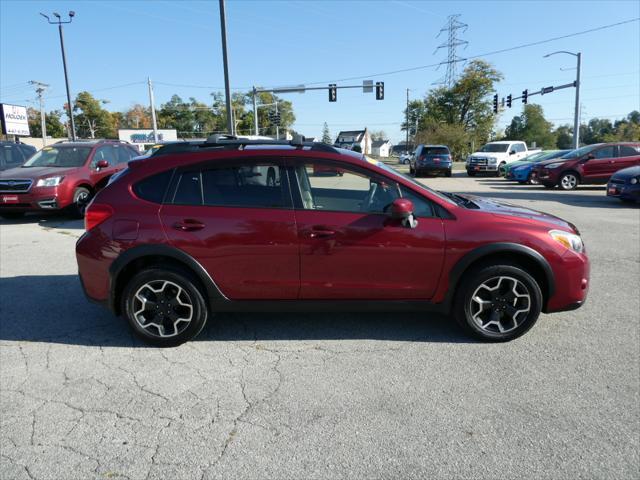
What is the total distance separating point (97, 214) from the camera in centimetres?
365

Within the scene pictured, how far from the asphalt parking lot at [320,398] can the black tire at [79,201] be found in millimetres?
6149

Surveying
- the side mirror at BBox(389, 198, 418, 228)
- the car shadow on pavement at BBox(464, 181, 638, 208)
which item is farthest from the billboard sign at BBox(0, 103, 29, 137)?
the side mirror at BBox(389, 198, 418, 228)

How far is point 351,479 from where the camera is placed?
2197 millimetres

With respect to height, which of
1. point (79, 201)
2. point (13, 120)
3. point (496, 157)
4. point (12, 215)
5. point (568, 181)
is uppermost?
point (13, 120)

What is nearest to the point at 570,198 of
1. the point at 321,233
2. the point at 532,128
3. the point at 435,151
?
the point at 435,151

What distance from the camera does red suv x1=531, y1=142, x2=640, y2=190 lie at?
16.0 m

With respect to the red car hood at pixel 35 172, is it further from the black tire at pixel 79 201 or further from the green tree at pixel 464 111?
the green tree at pixel 464 111

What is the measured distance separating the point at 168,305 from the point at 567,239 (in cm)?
339

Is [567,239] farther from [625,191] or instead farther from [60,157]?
[60,157]

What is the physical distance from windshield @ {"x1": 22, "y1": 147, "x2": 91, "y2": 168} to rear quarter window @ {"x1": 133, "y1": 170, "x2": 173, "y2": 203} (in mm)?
8128

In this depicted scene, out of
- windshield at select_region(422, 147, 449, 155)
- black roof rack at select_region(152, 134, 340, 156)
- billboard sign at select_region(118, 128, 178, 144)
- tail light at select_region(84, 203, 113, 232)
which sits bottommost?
tail light at select_region(84, 203, 113, 232)

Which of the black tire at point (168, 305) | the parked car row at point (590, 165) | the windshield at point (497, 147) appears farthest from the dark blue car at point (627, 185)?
the windshield at point (497, 147)

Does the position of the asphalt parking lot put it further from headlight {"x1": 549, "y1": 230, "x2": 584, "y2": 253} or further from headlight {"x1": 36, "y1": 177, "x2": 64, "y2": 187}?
headlight {"x1": 36, "y1": 177, "x2": 64, "y2": 187}

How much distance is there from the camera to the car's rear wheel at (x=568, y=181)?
16.6 metres
